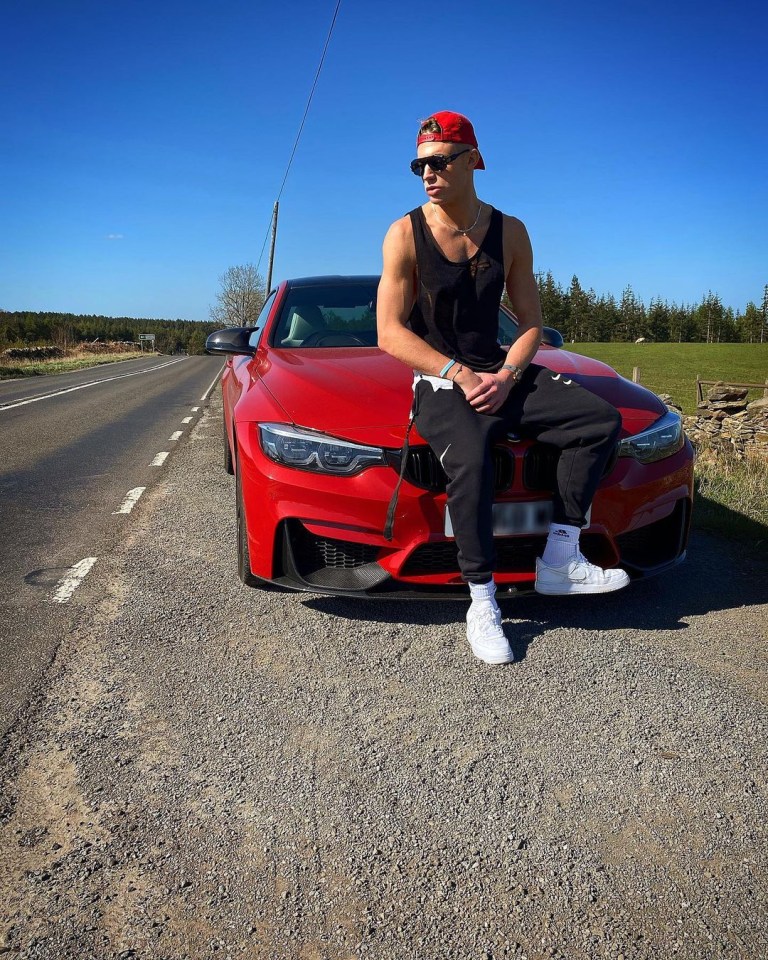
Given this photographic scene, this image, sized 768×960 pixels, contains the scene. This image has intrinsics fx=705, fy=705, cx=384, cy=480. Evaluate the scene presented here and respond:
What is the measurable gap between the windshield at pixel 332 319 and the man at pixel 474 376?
104 cm

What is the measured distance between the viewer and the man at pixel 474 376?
104 inches

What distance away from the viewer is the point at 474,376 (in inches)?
110

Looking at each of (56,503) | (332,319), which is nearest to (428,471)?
(332,319)

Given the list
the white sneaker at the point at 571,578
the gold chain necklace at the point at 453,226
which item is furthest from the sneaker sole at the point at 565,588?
the gold chain necklace at the point at 453,226

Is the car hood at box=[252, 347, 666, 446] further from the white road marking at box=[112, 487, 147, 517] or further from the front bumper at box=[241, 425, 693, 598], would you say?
the white road marking at box=[112, 487, 147, 517]

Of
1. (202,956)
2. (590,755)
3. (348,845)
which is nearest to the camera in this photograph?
(202,956)

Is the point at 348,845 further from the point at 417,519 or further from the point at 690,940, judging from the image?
the point at 417,519

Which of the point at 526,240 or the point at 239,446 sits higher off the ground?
the point at 526,240

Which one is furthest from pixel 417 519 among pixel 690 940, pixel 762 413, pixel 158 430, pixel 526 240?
pixel 762 413

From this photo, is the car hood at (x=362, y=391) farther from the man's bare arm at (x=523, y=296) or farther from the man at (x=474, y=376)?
the man's bare arm at (x=523, y=296)

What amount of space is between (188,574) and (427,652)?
1533 millimetres

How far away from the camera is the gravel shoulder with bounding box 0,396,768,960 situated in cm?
147

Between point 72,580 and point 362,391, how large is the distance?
1.85 metres

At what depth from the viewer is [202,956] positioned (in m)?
1.39
